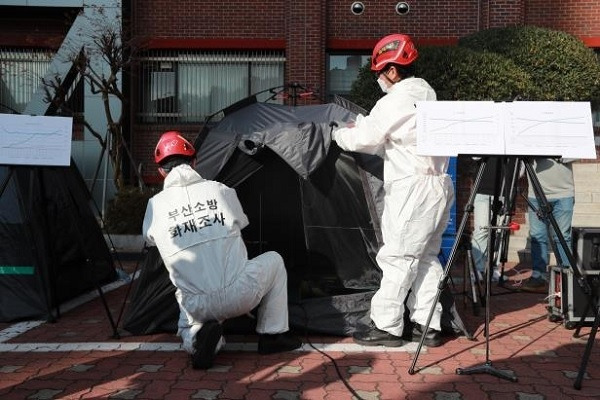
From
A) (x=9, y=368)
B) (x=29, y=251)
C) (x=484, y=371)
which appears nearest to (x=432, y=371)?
(x=484, y=371)

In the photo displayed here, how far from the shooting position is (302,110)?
17.8ft

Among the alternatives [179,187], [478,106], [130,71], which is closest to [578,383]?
[478,106]

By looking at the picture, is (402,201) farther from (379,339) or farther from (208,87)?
(208,87)

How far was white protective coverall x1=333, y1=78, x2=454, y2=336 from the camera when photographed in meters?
4.32

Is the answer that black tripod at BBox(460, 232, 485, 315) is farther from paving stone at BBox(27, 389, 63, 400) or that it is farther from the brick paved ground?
paving stone at BBox(27, 389, 63, 400)

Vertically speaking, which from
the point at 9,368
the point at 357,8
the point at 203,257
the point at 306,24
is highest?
the point at 357,8

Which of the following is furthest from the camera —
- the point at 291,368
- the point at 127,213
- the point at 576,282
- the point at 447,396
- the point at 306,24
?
the point at 306,24

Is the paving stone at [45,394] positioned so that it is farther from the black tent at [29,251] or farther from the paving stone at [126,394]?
the black tent at [29,251]

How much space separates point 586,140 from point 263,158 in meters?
2.59

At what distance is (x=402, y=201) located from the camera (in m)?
4.33

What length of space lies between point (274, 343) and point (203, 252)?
0.90 metres

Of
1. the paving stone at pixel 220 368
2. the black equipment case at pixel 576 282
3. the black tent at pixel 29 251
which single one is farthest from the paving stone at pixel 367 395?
the black tent at pixel 29 251

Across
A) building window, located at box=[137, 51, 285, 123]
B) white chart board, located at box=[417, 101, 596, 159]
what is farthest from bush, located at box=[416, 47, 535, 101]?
white chart board, located at box=[417, 101, 596, 159]

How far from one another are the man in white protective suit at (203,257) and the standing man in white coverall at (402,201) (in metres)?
0.85
